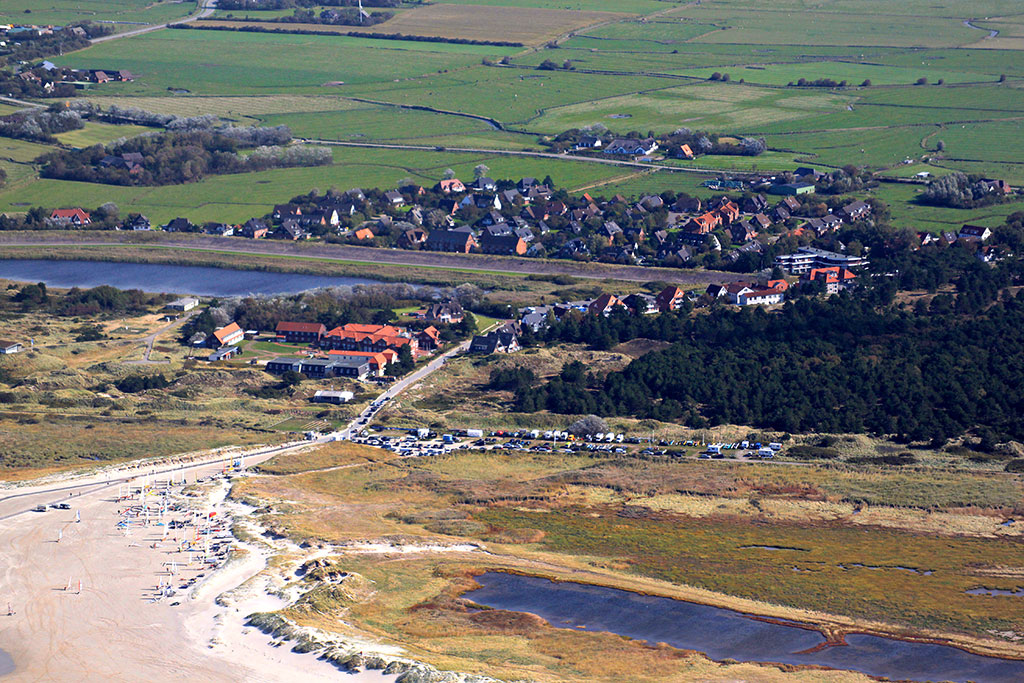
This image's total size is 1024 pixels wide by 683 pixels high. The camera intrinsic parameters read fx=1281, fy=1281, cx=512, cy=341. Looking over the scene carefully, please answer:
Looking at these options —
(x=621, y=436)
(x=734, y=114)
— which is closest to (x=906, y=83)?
(x=734, y=114)

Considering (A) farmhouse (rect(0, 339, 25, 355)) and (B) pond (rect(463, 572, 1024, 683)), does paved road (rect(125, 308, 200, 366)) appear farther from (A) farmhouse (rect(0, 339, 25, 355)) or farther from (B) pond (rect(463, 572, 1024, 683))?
(B) pond (rect(463, 572, 1024, 683))

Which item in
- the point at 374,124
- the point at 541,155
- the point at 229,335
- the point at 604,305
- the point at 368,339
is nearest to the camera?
the point at 368,339

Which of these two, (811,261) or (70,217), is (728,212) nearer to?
(811,261)

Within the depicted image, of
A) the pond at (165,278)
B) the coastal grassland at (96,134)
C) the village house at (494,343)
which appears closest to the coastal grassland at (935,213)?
the village house at (494,343)

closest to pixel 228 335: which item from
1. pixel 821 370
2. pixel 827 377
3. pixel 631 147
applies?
pixel 821 370

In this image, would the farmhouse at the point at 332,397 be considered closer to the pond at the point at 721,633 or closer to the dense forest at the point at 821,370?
the dense forest at the point at 821,370

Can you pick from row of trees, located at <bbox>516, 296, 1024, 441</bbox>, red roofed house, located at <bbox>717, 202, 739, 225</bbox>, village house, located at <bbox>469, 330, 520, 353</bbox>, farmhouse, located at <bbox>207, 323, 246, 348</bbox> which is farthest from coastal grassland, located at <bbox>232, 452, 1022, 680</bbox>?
red roofed house, located at <bbox>717, 202, 739, 225</bbox>

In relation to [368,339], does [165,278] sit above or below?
below
